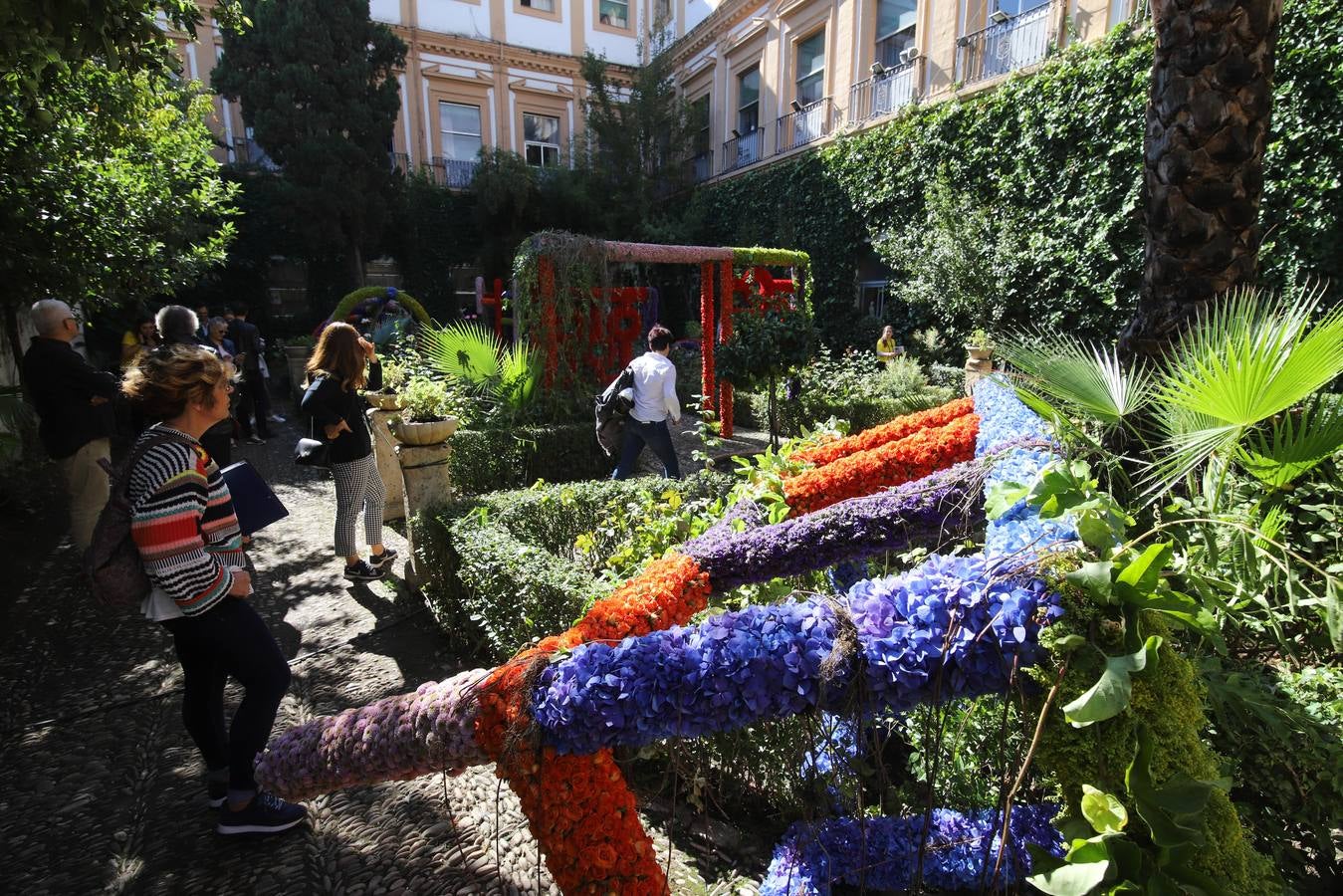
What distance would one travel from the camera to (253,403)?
912cm

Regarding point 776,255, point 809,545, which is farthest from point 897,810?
point 776,255

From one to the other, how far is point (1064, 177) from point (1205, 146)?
8.42 meters

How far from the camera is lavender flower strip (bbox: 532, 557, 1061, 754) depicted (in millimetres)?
1311

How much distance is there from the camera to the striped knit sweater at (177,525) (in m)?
2.02

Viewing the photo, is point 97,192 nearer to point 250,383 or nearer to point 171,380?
point 250,383

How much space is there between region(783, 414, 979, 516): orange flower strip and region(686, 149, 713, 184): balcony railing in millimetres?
17554

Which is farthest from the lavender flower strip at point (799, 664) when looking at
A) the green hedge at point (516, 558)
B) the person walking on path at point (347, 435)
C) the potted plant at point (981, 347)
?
the potted plant at point (981, 347)

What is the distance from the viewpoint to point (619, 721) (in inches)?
53.9

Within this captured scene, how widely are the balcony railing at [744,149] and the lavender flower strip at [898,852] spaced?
17.4 m

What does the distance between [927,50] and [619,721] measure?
14379mm

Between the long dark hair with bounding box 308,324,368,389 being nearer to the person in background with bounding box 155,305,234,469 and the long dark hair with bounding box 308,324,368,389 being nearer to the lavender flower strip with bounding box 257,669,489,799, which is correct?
the person in background with bounding box 155,305,234,469

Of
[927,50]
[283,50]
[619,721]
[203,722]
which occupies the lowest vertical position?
[203,722]

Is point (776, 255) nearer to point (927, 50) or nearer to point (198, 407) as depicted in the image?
point (927, 50)

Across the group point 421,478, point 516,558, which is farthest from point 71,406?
point 516,558
